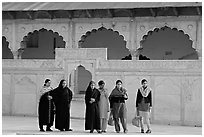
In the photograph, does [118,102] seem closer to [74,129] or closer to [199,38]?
[74,129]

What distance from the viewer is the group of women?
11.1 meters

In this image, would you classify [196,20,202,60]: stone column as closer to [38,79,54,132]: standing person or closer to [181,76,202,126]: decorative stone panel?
[181,76,202,126]: decorative stone panel

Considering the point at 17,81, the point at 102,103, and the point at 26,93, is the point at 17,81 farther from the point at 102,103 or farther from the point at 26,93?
the point at 102,103

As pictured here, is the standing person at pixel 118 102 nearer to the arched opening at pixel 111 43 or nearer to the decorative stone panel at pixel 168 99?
the decorative stone panel at pixel 168 99

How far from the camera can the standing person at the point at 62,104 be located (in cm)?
1134

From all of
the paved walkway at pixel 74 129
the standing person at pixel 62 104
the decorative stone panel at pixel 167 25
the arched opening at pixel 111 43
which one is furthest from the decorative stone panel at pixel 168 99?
the arched opening at pixel 111 43

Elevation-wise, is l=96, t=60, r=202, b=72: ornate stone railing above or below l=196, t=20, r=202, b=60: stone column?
below

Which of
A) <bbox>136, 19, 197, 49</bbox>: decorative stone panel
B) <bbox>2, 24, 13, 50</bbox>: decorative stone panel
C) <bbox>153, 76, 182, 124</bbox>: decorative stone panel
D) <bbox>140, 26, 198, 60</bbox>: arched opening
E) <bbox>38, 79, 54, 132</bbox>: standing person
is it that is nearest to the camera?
<bbox>38, 79, 54, 132</bbox>: standing person

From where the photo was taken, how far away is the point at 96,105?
36.9 ft

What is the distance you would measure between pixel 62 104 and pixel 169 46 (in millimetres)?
7321

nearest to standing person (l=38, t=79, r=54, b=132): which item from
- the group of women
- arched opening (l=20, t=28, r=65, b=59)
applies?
the group of women

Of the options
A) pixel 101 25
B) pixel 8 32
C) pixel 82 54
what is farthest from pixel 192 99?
pixel 8 32

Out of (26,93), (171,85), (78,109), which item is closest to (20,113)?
(26,93)

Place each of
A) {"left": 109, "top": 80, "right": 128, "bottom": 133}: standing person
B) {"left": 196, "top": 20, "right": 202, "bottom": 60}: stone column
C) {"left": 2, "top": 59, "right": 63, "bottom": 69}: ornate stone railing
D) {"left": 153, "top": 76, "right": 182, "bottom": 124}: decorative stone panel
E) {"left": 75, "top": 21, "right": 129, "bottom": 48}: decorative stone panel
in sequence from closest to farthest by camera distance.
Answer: {"left": 109, "top": 80, "right": 128, "bottom": 133}: standing person, {"left": 153, "top": 76, "right": 182, "bottom": 124}: decorative stone panel, {"left": 196, "top": 20, "right": 202, "bottom": 60}: stone column, {"left": 2, "top": 59, "right": 63, "bottom": 69}: ornate stone railing, {"left": 75, "top": 21, "right": 129, "bottom": 48}: decorative stone panel
